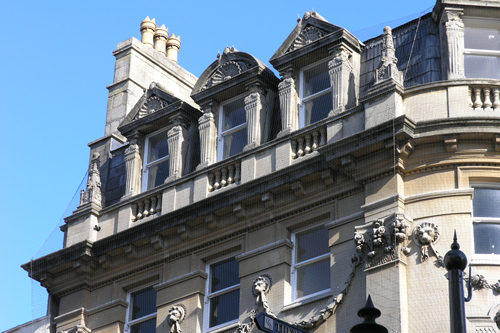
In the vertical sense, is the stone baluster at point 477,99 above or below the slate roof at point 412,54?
below

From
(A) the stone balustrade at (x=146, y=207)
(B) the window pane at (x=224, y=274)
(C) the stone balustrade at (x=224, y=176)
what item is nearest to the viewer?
(B) the window pane at (x=224, y=274)

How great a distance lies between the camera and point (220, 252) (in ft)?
86.0

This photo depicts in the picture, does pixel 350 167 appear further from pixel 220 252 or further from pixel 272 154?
pixel 220 252

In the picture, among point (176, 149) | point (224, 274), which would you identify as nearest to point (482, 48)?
point (224, 274)

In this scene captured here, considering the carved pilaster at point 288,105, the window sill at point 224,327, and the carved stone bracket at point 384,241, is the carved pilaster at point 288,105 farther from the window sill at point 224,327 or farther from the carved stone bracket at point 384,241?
the window sill at point 224,327

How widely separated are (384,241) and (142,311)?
7.43m

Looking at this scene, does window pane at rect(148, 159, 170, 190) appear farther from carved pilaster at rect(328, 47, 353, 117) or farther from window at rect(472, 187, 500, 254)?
window at rect(472, 187, 500, 254)

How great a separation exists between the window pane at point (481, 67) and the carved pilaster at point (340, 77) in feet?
9.16

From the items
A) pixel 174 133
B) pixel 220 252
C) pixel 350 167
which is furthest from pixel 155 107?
pixel 350 167

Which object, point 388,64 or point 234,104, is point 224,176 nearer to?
point 234,104

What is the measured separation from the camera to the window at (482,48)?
82.8 ft

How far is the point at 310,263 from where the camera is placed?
962 inches

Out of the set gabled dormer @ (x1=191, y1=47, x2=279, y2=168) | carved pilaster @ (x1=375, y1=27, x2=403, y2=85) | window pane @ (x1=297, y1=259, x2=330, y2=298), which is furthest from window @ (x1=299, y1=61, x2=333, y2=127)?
window pane @ (x1=297, y1=259, x2=330, y2=298)

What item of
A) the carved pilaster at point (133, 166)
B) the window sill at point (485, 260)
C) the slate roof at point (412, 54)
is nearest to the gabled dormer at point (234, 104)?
the carved pilaster at point (133, 166)
